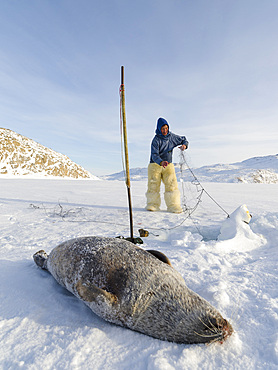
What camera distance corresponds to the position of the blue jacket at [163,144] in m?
5.62

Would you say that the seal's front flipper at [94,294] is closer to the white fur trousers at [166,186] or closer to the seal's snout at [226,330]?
the seal's snout at [226,330]

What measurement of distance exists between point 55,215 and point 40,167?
23.8m

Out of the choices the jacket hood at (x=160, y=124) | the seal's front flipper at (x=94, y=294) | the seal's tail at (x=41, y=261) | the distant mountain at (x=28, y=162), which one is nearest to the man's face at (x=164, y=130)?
the jacket hood at (x=160, y=124)

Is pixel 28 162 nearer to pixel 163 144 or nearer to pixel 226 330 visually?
pixel 163 144

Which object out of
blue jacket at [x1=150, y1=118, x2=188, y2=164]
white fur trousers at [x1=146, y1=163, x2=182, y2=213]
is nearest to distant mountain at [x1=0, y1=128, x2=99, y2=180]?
white fur trousers at [x1=146, y1=163, x2=182, y2=213]

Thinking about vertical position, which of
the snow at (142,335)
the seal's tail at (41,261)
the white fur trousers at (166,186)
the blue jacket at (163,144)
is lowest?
the snow at (142,335)

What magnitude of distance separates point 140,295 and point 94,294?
341 mm

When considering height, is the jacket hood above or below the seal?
above

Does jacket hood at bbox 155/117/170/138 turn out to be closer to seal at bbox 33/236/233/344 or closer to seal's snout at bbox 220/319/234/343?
seal at bbox 33/236/233/344

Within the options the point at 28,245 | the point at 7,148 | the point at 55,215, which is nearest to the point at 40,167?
the point at 7,148

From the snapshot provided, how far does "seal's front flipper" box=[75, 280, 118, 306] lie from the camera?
4.85 ft

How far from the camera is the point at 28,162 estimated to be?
26.0m

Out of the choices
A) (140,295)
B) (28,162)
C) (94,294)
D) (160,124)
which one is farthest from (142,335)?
(28,162)

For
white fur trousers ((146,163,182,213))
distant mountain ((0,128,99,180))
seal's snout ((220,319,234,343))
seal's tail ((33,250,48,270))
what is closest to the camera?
seal's snout ((220,319,234,343))
